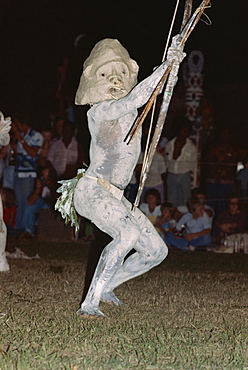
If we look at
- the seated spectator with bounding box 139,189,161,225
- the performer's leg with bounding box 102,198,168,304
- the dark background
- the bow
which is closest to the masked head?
the bow

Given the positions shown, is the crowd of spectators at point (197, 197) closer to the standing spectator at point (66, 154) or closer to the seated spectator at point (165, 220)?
the seated spectator at point (165, 220)

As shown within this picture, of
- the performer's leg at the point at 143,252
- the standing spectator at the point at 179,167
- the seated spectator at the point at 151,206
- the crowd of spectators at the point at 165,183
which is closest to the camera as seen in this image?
the performer's leg at the point at 143,252

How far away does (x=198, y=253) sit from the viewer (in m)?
10.6

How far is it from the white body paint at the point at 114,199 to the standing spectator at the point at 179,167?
233 inches

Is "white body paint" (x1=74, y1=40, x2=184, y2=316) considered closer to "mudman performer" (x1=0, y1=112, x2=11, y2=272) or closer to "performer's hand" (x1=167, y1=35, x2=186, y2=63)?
"performer's hand" (x1=167, y1=35, x2=186, y2=63)

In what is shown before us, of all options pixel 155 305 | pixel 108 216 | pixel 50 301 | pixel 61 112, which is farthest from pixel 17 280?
pixel 61 112

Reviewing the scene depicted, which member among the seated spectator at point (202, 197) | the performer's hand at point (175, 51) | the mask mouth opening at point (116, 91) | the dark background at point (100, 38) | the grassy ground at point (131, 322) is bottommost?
the grassy ground at point (131, 322)

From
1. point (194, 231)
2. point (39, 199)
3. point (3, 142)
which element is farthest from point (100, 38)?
point (3, 142)

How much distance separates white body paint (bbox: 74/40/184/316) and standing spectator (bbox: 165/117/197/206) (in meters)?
5.91

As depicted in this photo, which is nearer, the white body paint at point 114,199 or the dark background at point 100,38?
the white body paint at point 114,199

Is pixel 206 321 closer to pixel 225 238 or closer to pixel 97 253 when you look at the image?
pixel 97 253

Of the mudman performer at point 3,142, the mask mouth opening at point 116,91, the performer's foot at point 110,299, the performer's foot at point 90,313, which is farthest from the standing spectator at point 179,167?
the performer's foot at point 90,313

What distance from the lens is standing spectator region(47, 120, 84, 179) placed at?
1212cm

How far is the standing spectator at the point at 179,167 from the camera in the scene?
38.3 feet
